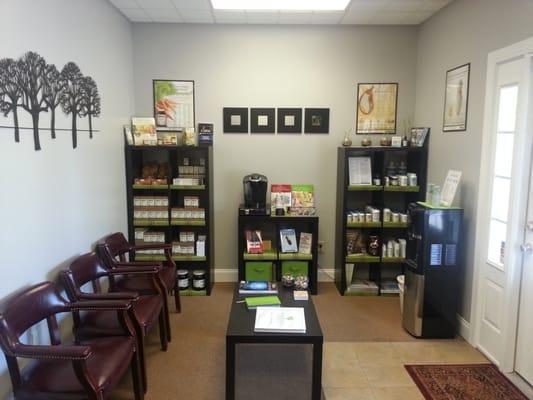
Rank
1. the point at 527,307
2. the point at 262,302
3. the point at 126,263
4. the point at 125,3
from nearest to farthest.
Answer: the point at 527,307, the point at 262,302, the point at 126,263, the point at 125,3

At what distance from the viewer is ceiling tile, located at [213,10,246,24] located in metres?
3.72

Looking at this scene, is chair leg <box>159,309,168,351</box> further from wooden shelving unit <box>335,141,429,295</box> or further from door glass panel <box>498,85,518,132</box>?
door glass panel <box>498,85,518,132</box>

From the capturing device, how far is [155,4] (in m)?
3.53

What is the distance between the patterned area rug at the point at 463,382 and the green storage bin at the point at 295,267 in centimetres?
153

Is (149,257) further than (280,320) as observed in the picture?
Yes

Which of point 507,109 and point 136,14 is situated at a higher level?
point 136,14

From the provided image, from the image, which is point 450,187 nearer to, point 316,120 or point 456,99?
point 456,99

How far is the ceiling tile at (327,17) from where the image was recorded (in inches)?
147

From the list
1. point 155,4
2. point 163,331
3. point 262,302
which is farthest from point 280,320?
point 155,4

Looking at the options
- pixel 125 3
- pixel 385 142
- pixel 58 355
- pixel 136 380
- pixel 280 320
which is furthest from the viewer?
pixel 385 142

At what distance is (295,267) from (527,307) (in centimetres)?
209

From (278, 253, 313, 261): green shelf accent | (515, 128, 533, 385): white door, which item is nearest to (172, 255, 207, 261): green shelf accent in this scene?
(278, 253, 313, 261): green shelf accent

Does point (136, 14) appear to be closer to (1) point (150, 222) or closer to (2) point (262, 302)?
(1) point (150, 222)

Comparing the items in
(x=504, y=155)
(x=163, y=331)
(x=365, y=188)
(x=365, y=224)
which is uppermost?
(x=504, y=155)
